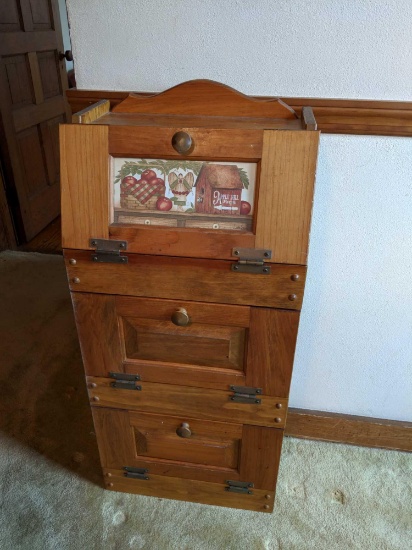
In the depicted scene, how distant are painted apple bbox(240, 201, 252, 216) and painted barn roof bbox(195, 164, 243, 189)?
31 mm

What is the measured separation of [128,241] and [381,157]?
2.04ft

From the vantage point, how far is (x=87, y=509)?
123 centimetres

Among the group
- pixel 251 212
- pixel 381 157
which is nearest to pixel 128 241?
pixel 251 212

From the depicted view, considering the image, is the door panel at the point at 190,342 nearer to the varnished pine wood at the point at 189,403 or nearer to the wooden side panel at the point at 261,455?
the varnished pine wood at the point at 189,403

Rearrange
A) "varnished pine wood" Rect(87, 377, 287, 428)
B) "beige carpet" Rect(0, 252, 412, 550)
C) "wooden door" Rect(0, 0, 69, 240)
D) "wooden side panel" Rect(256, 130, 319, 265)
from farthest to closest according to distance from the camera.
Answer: "wooden door" Rect(0, 0, 69, 240) < "beige carpet" Rect(0, 252, 412, 550) < "varnished pine wood" Rect(87, 377, 287, 428) < "wooden side panel" Rect(256, 130, 319, 265)

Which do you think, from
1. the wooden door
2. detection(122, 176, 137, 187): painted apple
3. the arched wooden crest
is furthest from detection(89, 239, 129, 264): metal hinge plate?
the wooden door

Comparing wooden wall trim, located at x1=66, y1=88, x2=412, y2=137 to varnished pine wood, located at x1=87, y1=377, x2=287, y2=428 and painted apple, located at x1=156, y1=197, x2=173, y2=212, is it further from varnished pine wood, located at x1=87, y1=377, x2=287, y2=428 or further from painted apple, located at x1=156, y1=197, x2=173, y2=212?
varnished pine wood, located at x1=87, y1=377, x2=287, y2=428

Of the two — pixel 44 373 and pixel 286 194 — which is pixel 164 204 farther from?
pixel 44 373

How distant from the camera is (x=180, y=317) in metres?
0.92

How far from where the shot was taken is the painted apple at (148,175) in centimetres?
83

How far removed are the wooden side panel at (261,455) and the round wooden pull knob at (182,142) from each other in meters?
0.69

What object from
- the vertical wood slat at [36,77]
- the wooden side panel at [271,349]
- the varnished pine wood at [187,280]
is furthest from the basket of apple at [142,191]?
the vertical wood slat at [36,77]

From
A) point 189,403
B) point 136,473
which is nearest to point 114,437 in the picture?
point 136,473

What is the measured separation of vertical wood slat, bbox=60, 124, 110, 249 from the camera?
81 centimetres
